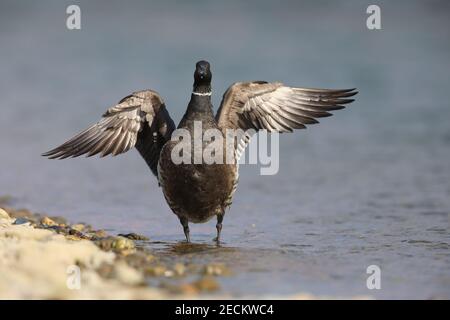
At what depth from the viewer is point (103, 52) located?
23.0 metres

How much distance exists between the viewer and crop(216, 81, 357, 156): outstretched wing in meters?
10.2

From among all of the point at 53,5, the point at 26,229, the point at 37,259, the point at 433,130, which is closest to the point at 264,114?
the point at 26,229

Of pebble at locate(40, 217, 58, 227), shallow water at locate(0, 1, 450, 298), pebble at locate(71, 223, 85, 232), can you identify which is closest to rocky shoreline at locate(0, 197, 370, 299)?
shallow water at locate(0, 1, 450, 298)

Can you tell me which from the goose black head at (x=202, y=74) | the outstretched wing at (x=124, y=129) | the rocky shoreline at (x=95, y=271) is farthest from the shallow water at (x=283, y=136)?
the goose black head at (x=202, y=74)

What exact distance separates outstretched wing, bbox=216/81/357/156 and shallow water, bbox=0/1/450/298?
53.7 inches

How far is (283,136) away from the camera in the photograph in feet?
53.7

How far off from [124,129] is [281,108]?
194 cm

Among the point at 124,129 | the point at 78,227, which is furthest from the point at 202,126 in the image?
the point at 78,227

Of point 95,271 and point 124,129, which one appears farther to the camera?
point 124,129

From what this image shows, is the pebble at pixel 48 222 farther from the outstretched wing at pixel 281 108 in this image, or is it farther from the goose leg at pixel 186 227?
the outstretched wing at pixel 281 108

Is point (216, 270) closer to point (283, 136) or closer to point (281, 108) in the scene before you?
point (281, 108)

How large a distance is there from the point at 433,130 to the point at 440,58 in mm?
5367

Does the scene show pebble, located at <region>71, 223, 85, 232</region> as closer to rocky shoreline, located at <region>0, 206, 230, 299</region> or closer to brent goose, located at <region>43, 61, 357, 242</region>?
brent goose, located at <region>43, 61, 357, 242</region>

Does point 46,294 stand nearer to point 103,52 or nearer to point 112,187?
point 112,187
